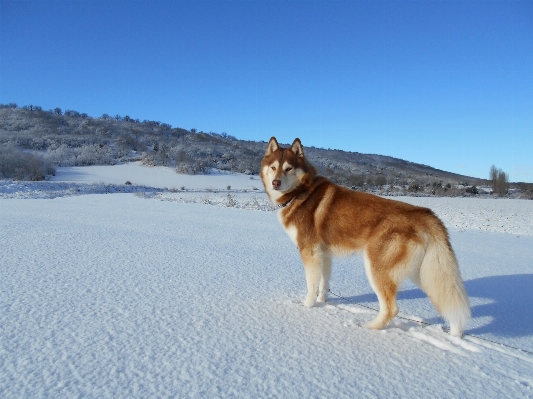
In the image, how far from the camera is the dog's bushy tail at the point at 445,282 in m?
2.83

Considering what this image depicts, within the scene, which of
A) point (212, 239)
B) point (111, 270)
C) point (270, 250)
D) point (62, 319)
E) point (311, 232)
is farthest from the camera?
point (212, 239)

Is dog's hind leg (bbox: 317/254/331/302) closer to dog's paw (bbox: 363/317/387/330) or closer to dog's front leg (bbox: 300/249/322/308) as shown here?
dog's front leg (bbox: 300/249/322/308)

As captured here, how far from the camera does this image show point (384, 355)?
248 centimetres

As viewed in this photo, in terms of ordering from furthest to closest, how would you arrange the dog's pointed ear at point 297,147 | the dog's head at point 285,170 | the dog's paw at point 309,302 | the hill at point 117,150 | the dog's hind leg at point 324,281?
1. the hill at point 117,150
2. the dog's pointed ear at point 297,147
3. the dog's head at point 285,170
4. the dog's hind leg at point 324,281
5. the dog's paw at point 309,302

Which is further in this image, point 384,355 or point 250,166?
point 250,166

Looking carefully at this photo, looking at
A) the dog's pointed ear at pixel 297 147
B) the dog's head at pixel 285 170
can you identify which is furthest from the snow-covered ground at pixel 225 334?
the dog's pointed ear at pixel 297 147

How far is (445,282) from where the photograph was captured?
289 cm

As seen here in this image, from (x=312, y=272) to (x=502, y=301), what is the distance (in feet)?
8.92

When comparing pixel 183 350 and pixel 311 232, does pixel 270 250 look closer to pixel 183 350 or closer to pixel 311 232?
pixel 311 232

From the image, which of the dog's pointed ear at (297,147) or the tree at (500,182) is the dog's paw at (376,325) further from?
the tree at (500,182)

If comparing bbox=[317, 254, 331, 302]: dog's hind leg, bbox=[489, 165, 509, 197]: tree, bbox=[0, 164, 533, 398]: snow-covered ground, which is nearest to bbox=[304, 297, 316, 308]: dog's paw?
bbox=[0, 164, 533, 398]: snow-covered ground

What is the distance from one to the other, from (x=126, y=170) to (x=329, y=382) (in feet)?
177

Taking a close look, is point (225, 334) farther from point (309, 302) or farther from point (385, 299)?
point (385, 299)

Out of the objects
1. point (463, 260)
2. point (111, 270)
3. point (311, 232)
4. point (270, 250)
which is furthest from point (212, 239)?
point (463, 260)
